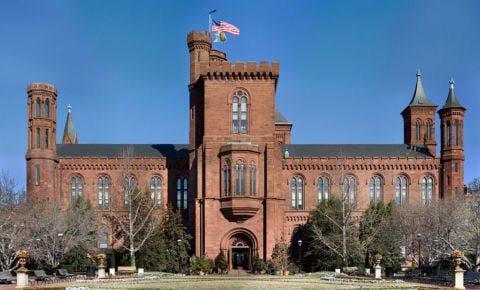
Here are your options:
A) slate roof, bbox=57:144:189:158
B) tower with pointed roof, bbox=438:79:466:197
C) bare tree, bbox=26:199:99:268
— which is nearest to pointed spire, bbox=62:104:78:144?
slate roof, bbox=57:144:189:158

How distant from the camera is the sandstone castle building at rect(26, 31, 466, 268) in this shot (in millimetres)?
64562

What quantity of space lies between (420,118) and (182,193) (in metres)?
35.9

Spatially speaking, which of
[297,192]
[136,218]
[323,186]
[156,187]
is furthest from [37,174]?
[323,186]

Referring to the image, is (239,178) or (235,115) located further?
(235,115)

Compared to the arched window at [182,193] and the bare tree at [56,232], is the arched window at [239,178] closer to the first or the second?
the bare tree at [56,232]

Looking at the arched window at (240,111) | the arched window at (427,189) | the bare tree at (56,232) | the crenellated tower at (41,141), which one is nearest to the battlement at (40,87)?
the crenellated tower at (41,141)

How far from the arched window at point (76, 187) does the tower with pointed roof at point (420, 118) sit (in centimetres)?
4502

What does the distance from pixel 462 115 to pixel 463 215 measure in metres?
24.7

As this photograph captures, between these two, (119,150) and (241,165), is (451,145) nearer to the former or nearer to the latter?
(241,165)

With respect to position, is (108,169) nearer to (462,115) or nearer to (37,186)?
(37,186)

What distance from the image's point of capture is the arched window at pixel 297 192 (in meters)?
80.6

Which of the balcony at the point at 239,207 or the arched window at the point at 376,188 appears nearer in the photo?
the balcony at the point at 239,207

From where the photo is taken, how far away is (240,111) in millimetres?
66812

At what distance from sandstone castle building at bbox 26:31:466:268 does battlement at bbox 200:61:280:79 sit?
0.10 meters
